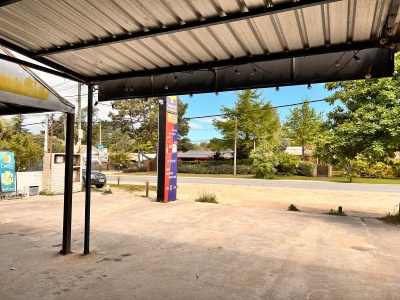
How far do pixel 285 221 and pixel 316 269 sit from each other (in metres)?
3.99

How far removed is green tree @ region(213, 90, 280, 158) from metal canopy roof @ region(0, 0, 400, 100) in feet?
93.4

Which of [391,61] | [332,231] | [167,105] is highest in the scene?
[167,105]

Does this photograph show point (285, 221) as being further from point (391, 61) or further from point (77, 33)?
point (77, 33)

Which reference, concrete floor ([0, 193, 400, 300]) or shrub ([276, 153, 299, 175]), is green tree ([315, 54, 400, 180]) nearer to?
concrete floor ([0, 193, 400, 300])

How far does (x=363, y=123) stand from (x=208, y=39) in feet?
23.1

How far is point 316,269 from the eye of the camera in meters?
4.80

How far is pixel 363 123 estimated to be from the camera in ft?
28.7

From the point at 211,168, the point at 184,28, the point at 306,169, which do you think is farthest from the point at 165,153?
the point at 211,168

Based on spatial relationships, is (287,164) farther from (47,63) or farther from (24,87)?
(24,87)

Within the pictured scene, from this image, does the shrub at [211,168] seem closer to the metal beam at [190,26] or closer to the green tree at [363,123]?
the green tree at [363,123]

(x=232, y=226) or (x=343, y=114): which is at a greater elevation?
(x=343, y=114)

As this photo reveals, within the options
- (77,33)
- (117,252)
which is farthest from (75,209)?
(77,33)

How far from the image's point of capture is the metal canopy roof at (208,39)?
114 inches

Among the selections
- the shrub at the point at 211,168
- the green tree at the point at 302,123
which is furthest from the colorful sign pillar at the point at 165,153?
the green tree at the point at 302,123
